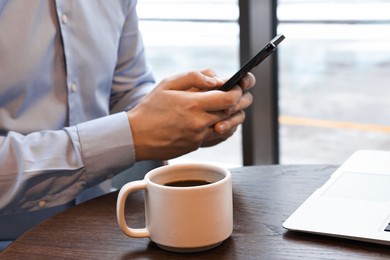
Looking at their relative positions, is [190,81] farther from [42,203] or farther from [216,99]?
[42,203]

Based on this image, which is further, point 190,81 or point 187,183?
point 190,81

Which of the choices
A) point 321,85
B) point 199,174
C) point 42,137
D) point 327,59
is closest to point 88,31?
point 42,137

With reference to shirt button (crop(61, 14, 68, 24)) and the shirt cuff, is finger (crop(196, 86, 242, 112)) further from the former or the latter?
shirt button (crop(61, 14, 68, 24))

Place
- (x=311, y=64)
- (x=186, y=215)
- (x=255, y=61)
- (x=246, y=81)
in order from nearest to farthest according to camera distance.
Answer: (x=186, y=215) → (x=255, y=61) → (x=246, y=81) → (x=311, y=64)

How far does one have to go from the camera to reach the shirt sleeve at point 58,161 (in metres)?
0.93

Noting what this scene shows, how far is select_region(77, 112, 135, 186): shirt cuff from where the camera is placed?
0.95 metres

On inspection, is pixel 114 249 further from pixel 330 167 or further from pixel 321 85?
pixel 321 85

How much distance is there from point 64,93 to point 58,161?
0.21m

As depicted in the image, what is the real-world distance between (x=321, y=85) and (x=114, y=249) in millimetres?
4436

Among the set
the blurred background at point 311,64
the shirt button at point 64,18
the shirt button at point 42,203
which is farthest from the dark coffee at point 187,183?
the blurred background at point 311,64

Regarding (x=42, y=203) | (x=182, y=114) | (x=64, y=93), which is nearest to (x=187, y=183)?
(x=182, y=114)

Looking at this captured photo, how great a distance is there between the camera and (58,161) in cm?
94

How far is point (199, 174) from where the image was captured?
79 centimetres

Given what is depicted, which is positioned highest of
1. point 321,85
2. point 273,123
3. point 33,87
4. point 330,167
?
point 33,87
